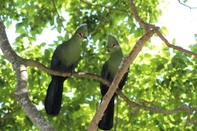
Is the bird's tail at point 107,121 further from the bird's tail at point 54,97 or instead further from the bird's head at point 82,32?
the bird's head at point 82,32

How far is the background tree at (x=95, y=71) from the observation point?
5578mm

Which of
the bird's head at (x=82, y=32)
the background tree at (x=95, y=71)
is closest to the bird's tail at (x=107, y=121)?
the background tree at (x=95, y=71)

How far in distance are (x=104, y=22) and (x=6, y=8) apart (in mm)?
1632

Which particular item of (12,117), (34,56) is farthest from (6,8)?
(12,117)

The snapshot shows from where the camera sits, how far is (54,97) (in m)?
5.00

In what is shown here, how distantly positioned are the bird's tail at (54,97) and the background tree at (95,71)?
1.84ft

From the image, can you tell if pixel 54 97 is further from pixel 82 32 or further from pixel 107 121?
pixel 82 32

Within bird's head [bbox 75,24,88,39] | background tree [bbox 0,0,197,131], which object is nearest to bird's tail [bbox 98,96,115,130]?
background tree [bbox 0,0,197,131]

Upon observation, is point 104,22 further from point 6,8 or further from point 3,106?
point 3,106

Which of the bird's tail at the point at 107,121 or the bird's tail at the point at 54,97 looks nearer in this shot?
the bird's tail at the point at 54,97

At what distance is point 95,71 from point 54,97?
3.90 feet

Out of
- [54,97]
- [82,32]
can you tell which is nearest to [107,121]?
[54,97]

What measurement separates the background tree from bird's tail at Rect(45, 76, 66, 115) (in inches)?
22.1

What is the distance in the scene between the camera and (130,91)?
6.32 metres
